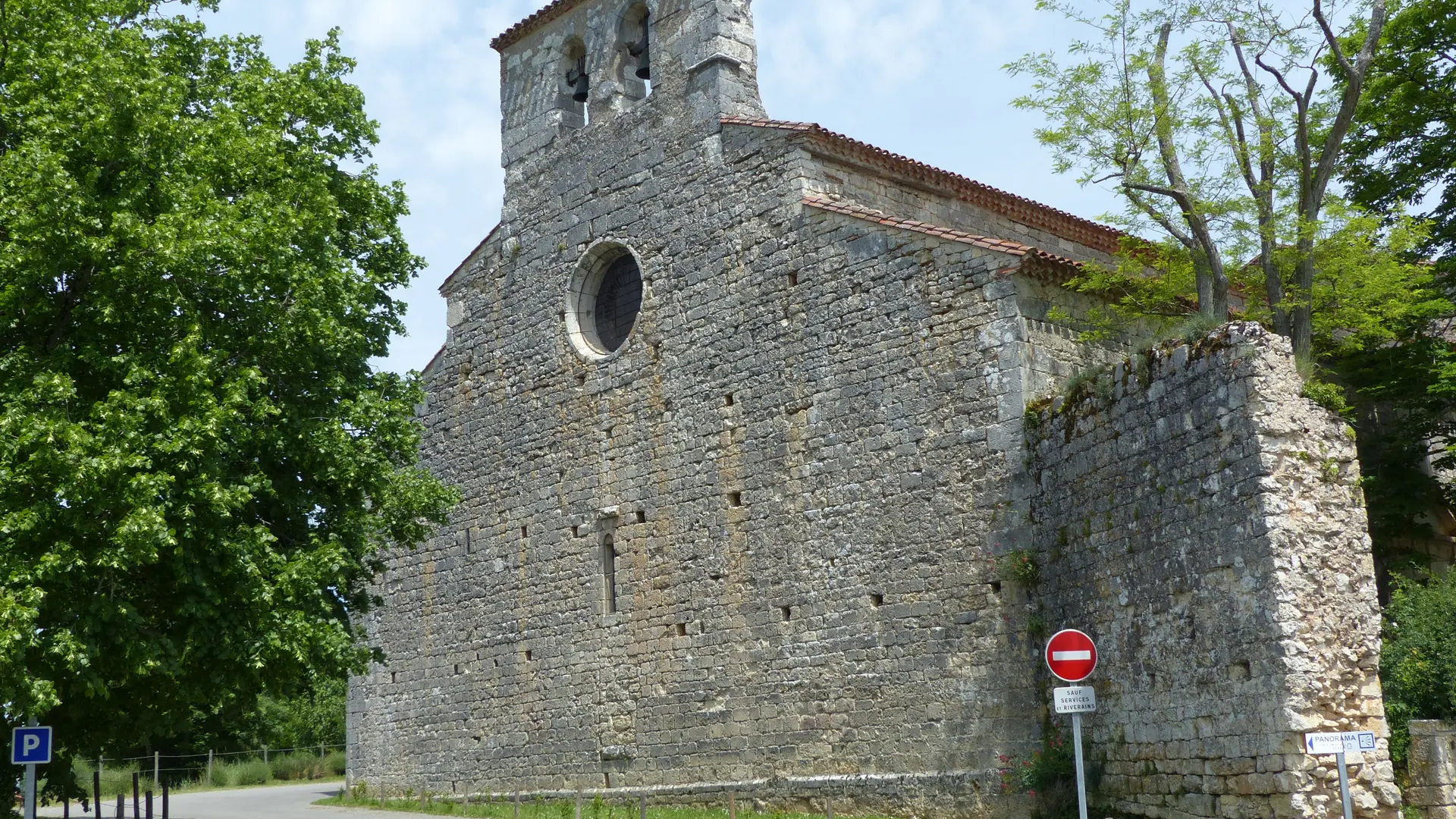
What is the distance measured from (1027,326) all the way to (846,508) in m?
2.78

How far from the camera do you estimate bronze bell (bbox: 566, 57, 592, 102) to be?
19.7 m

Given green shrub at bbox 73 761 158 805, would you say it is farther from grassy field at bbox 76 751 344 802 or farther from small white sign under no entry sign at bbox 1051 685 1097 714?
small white sign under no entry sign at bbox 1051 685 1097 714

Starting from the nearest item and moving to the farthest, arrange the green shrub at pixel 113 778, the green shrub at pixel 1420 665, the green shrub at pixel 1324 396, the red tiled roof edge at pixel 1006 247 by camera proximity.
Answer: the green shrub at pixel 1420 665 < the green shrub at pixel 1324 396 < the red tiled roof edge at pixel 1006 247 < the green shrub at pixel 113 778

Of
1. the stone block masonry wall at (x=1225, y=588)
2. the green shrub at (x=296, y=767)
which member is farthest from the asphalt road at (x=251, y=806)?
the stone block masonry wall at (x=1225, y=588)

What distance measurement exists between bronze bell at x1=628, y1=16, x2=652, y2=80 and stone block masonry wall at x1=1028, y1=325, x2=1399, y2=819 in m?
8.73

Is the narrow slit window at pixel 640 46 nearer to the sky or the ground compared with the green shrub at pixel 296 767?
nearer to the sky

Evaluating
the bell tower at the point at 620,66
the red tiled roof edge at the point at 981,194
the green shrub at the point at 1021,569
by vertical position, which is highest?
the bell tower at the point at 620,66

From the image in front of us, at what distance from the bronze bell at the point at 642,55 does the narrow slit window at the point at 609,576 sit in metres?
6.24

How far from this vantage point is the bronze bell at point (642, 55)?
19.0 m

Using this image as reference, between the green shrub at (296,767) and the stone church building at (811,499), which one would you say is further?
the green shrub at (296,767)

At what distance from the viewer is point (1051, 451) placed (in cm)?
1343

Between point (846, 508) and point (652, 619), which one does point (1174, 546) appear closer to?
point (846, 508)

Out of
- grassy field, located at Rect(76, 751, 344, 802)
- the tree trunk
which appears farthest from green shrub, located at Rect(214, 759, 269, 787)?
the tree trunk

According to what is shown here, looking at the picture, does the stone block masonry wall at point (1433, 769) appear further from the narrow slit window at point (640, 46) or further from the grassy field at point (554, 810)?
the narrow slit window at point (640, 46)
